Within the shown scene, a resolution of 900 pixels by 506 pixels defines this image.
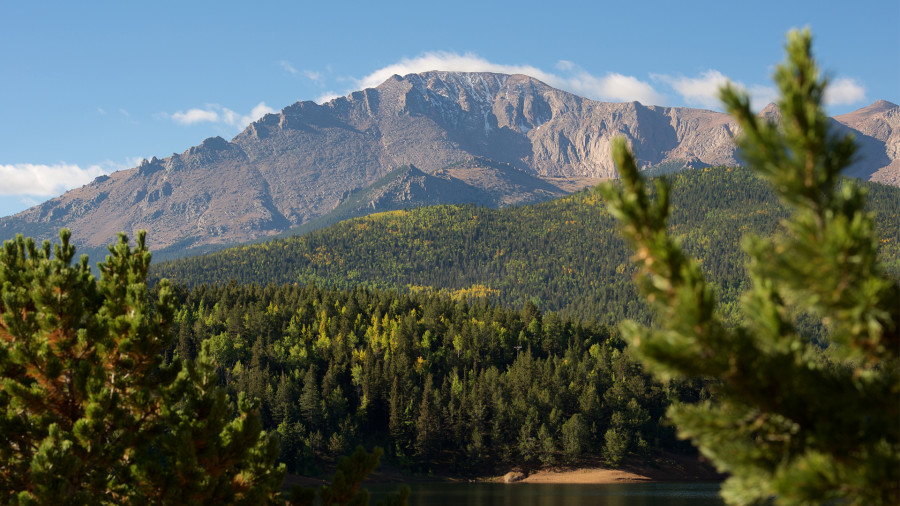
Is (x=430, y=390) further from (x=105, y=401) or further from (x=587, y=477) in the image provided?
(x=105, y=401)

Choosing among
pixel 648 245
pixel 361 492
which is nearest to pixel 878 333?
pixel 648 245

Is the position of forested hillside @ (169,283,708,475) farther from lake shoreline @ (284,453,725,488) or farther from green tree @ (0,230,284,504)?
green tree @ (0,230,284,504)

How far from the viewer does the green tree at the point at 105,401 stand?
21234mm

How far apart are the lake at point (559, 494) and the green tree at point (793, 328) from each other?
96.8 metres

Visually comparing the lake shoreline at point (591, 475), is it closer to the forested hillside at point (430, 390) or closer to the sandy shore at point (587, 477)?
the sandy shore at point (587, 477)

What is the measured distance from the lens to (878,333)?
28.9 ft

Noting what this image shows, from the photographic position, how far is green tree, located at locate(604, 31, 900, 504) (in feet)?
27.8

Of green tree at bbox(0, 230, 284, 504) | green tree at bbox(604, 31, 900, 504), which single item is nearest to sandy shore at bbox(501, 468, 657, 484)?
green tree at bbox(0, 230, 284, 504)

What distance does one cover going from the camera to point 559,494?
123m

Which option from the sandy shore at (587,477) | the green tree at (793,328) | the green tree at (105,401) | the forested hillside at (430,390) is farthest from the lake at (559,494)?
the green tree at (793,328)

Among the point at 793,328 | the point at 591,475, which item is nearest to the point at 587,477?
the point at 591,475

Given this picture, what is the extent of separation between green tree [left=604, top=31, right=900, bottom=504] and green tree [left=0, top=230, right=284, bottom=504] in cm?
1580

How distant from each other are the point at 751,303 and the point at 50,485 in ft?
57.3

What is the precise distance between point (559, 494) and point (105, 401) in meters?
110
